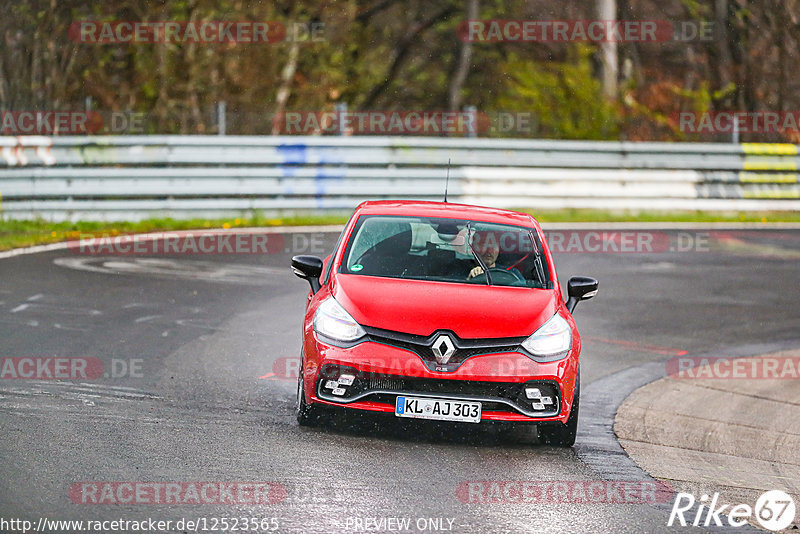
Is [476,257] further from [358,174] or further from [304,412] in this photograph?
[358,174]

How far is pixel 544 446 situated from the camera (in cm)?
796

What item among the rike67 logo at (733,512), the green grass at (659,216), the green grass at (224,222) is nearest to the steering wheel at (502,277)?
the rike67 logo at (733,512)

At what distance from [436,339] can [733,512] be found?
202cm

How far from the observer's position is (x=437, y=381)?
753 cm

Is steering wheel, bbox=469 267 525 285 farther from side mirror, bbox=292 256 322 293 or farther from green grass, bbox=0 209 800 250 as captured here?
green grass, bbox=0 209 800 250

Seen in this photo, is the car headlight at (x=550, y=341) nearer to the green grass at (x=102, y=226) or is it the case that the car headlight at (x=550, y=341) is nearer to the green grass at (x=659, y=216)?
the green grass at (x=102, y=226)

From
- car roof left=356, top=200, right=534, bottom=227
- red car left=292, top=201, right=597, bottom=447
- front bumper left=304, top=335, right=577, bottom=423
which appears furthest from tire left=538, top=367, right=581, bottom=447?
car roof left=356, top=200, right=534, bottom=227

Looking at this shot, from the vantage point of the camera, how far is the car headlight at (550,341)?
7.74 m

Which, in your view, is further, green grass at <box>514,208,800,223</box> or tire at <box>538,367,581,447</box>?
green grass at <box>514,208,800,223</box>

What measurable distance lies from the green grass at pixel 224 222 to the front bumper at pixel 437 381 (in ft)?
34.1

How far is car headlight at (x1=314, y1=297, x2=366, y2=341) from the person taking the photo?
25.4 ft

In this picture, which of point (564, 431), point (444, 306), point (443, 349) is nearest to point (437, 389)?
point (443, 349)

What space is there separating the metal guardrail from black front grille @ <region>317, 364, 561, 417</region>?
13.1 metres

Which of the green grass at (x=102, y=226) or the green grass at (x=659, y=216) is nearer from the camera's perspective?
the green grass at (x=102, y=226)
